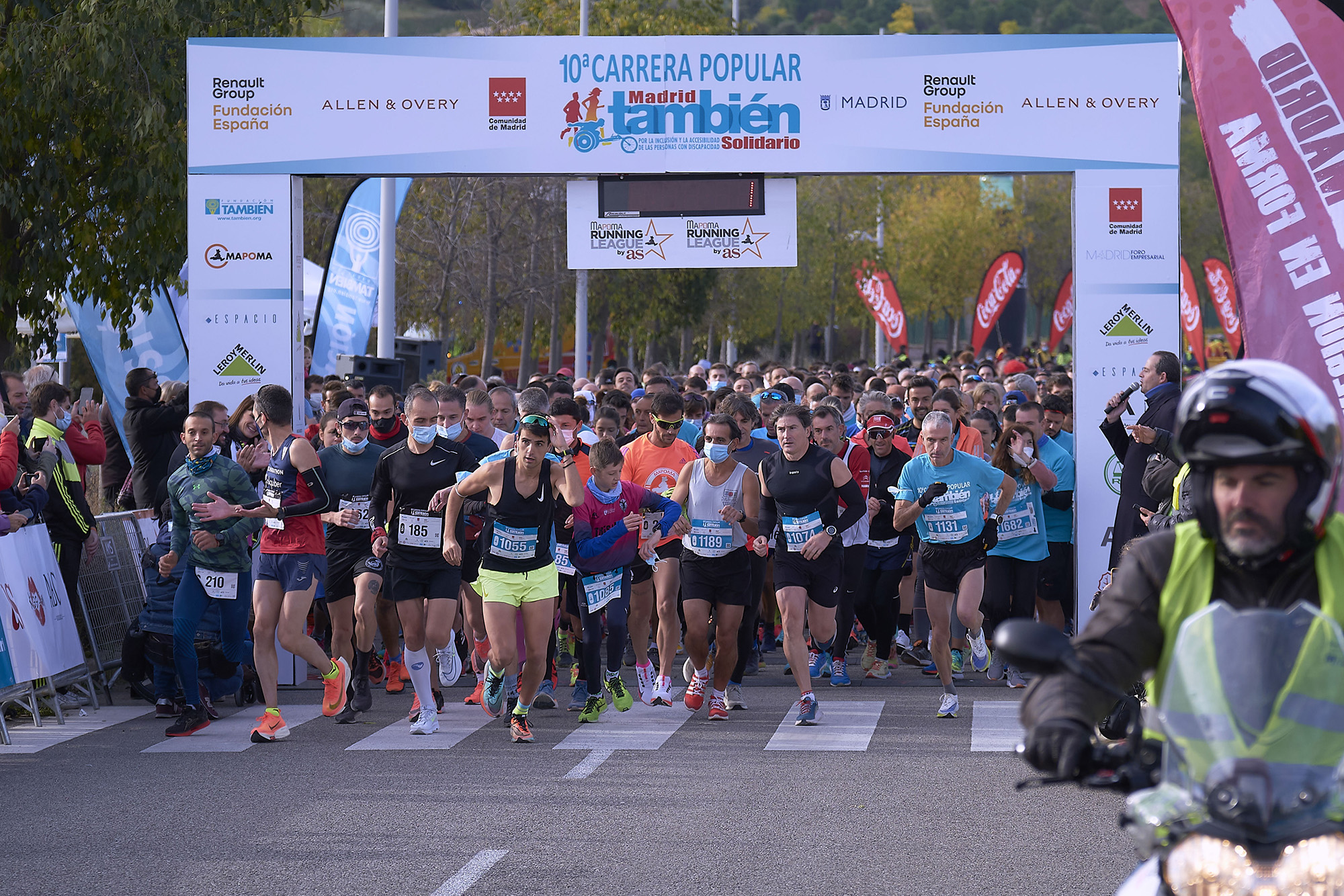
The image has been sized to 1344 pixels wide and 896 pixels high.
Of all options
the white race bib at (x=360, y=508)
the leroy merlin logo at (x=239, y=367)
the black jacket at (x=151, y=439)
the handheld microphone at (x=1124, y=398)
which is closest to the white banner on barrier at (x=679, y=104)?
the leroy merlin logo at (x=239, y=367)

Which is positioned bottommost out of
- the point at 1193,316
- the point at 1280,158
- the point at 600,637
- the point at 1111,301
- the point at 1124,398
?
the point at 600,637

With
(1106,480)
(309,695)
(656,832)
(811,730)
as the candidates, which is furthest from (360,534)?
(1106,480)

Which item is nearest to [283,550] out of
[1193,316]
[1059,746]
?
[1059,746]

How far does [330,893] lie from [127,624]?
243 inches

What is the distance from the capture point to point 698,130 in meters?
12.6

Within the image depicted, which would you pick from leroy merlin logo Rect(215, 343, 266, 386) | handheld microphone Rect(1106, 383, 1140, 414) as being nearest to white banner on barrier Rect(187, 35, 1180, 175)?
leroy merlin logo Rect(215, 343, 266, 386)

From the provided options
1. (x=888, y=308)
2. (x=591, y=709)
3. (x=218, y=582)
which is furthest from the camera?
(x=888, y=308)

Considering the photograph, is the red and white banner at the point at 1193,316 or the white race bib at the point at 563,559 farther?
the red and white banner at the point at 1193,316

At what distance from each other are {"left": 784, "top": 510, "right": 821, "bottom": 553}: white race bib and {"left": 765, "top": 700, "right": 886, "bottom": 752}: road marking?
112 cm

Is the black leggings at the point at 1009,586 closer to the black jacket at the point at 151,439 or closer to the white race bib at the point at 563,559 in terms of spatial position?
the white race bib at the point at 563,559

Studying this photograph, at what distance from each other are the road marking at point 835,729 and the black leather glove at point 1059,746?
6578 millimetres

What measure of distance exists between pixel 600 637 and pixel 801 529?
1.53 meters

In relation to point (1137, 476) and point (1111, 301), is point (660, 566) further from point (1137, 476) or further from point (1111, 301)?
point (1111, 301)

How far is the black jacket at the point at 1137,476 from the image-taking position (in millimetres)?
10320
